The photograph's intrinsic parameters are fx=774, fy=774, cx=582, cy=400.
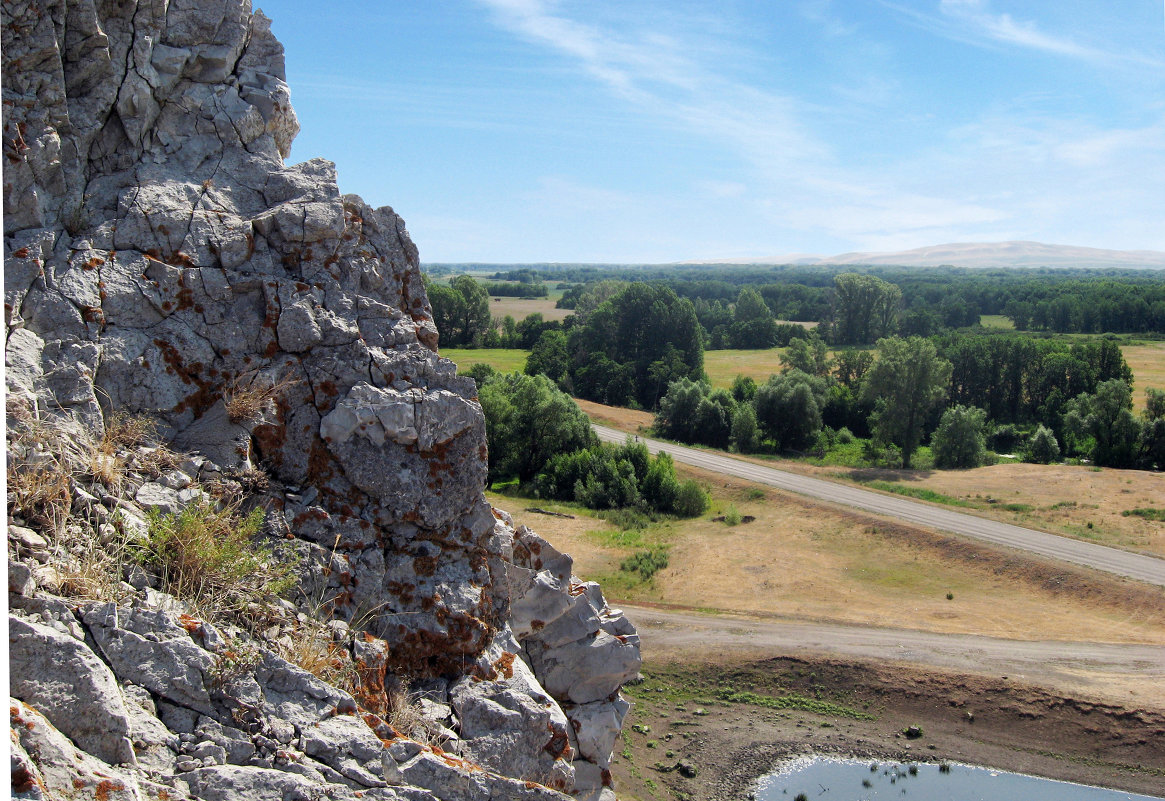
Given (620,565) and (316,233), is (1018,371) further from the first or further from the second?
(316,233)

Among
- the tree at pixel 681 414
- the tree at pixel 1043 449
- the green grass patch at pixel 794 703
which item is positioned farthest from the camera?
the tree at pixel 681 414

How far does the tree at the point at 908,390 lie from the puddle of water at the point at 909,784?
40799 mm

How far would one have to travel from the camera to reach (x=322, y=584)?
23.1ft

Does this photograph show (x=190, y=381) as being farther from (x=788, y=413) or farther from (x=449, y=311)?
(x=449, y=311)

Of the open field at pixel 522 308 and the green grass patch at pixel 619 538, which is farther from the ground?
the open field at pixel 522 308

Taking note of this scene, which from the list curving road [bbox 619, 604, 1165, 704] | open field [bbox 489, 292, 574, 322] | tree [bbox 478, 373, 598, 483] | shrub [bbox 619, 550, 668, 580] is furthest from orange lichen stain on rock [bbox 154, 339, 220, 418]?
open field [bbox 489, 292, 574, 322]

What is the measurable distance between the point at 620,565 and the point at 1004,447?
54.9m

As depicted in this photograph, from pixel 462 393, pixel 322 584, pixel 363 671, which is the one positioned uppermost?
pixel 462 393

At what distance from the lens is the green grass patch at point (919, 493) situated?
150 ft

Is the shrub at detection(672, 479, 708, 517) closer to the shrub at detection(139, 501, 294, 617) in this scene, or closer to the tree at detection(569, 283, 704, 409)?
the tree at detection(569, 283, 704, 409)

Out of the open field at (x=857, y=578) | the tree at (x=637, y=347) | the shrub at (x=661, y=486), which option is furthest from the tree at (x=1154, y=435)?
the shrub at (x=661, y=486)

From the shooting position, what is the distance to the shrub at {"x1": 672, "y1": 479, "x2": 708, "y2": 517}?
1773 inches

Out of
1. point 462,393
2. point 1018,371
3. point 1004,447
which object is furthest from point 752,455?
point 462,393

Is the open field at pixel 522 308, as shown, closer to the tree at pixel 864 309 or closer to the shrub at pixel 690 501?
the tree at pixel 864 309
